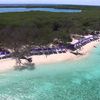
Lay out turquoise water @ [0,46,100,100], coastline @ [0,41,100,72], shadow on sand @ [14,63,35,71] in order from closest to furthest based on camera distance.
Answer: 1. turquoise water @ [0,46,100,100]
2. shadow on sand @ [14,63,35,71]
3. coastline @ [0,41,100,72]

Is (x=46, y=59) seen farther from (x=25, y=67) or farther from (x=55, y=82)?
(x=55, y=82)

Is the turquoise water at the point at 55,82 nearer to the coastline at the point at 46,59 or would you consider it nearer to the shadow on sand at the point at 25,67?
the shadow on sand at the point at 25,67

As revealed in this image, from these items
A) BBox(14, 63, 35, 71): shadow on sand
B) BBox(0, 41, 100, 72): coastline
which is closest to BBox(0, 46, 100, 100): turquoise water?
BBox(14, 63, 35, 71): shadow on sand

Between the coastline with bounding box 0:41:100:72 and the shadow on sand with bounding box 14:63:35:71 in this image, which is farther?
the coastline with bounding box 0:41:100:72

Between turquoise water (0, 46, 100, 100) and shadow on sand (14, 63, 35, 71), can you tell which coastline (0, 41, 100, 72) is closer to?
shadow on sand (14, 63, 35, 71)

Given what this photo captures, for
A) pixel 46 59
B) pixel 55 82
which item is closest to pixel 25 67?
pixel 46 59

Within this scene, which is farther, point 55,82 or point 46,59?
point 46,59

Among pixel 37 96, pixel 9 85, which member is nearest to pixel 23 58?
pixel 9 85

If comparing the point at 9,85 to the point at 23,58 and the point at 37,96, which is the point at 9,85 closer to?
the point at 37,96

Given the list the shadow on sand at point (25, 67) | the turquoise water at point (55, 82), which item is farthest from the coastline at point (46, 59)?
the turquoise water at point (55, 82)

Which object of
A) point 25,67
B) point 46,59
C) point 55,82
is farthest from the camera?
point 46,59
